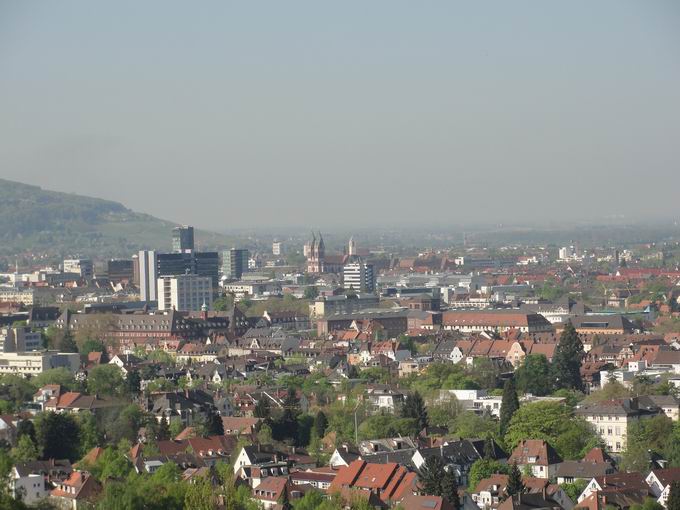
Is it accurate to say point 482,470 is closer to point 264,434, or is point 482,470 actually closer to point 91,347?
point 264,434

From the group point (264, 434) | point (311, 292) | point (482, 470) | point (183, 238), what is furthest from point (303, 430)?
point (183, 238)

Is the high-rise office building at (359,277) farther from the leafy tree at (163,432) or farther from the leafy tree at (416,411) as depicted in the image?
the leafy tree at (163,432)

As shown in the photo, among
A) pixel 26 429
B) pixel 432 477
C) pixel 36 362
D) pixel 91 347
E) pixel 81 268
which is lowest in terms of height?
pixel 81 268

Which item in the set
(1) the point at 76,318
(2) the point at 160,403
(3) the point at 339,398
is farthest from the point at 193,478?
(1) the point at 76,318

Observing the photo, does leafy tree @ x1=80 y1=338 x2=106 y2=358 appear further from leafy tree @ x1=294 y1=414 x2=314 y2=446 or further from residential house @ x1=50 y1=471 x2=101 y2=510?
residential house @ x1=50 y1=471 x2=101 y2=510

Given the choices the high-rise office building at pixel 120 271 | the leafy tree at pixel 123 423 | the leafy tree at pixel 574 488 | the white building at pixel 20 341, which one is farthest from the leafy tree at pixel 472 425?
the high-rise office building at pixel 120 271

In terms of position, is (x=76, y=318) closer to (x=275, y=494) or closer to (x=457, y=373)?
(x=457, y=373)

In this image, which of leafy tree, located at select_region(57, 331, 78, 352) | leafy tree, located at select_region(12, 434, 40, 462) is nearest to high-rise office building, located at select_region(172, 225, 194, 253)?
leafy tree, located at select_region(57, 331, 78, 352)
